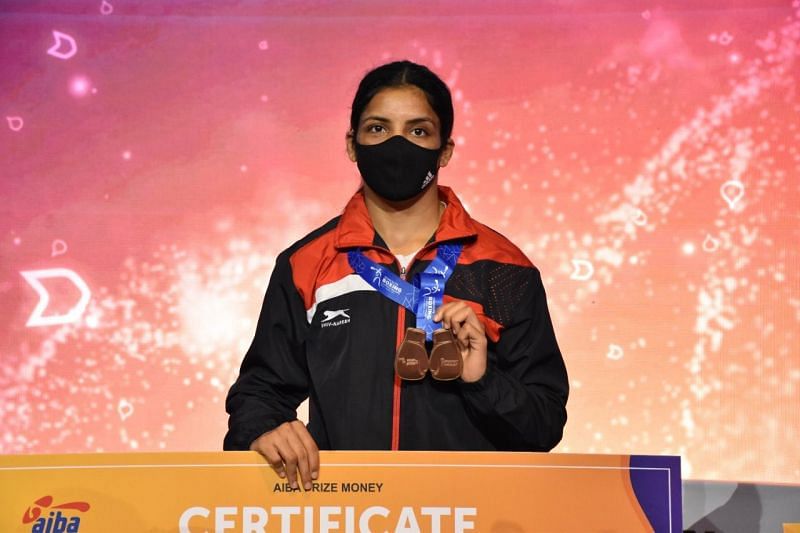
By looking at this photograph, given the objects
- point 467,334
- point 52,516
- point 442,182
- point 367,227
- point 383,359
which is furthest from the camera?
point 442,182

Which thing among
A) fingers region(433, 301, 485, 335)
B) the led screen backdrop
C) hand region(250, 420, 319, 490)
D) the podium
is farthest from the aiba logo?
the led screen backdrop

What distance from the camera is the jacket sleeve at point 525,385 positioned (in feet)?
6.51

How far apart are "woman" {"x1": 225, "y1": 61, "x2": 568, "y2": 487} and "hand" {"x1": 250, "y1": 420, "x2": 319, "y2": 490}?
0.38 feet

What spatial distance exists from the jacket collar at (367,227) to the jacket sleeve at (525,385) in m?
0.19

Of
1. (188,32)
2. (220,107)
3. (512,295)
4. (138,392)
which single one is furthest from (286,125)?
(512,295)

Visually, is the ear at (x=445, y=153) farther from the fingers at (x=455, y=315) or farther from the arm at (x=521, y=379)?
the fingers at (x=455, y=315)

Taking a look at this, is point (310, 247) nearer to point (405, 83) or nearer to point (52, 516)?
point (405, 83)

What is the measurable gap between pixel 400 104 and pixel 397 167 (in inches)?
6.1

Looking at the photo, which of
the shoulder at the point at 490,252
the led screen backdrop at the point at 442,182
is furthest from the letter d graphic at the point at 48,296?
the shoulder at the point at 490,252

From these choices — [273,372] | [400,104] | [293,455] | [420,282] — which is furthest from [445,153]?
[293,455]

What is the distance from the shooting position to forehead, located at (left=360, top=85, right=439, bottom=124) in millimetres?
2254

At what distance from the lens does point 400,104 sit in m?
2.26

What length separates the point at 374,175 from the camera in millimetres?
2229

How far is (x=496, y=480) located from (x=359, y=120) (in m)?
0.92
